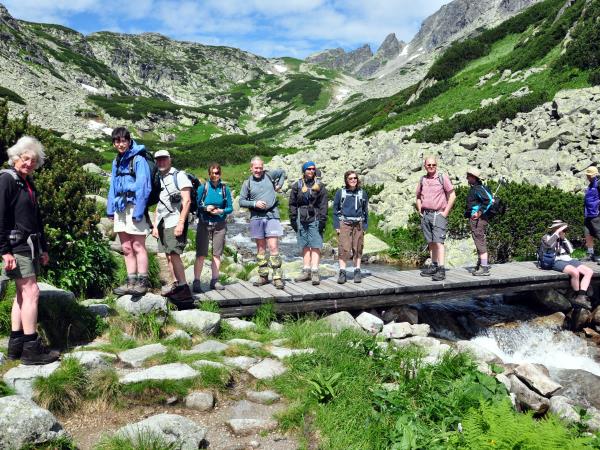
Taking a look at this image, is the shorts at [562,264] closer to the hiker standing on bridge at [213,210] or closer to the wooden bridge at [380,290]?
the wooden bridge at [380,290]

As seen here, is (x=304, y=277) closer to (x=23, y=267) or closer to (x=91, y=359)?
(x=91, y=359)

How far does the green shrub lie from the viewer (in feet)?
15.4

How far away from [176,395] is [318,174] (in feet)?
18.5

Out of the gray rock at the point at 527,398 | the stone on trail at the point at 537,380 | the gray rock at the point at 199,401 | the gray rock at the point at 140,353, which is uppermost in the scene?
the gray rock at the point at 140,353

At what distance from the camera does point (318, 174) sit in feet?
31.1

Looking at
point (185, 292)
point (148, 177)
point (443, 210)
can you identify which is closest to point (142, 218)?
point (148, 177)

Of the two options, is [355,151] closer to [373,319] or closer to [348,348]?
[373,319]

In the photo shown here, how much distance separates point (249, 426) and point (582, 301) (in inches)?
422

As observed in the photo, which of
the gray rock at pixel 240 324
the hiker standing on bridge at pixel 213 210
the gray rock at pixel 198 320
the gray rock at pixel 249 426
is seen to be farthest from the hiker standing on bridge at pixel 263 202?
the gray rock at pixel 249 426

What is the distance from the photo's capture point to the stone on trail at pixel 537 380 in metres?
6.77

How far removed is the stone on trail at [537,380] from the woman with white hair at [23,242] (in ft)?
23.3

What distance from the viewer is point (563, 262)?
1246 cm

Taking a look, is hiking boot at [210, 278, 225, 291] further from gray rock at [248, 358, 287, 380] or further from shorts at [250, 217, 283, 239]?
gray rock at [248, 358, 287, 380]

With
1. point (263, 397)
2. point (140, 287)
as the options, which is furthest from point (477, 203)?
Answer: point (140, 287)
